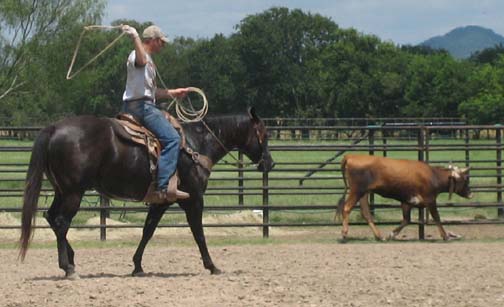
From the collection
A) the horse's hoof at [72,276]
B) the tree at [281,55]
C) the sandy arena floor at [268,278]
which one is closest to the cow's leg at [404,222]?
the sandy arena floor at [268,278]

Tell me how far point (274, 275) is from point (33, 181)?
2.50 metres

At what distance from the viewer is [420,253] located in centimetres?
1192

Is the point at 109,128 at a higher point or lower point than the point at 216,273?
higher

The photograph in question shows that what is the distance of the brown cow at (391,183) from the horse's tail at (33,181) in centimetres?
649

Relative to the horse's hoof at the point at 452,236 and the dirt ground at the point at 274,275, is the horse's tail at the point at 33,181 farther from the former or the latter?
the horse's hoof at the point at 452,236

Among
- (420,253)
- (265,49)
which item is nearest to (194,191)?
(420,253)

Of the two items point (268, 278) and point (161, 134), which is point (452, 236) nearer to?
point (268, 278)

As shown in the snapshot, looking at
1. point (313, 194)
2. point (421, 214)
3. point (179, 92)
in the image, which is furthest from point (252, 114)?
point (313, 194)

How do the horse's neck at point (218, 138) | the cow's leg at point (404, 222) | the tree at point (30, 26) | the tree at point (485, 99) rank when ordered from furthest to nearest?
1. the tree at point (485, 99)
2. the tree at point (30, 26)
3. the cow's leg at point (404, 222)
4. the horse's neck at point (218, 138)

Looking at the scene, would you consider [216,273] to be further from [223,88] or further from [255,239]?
[223,88]

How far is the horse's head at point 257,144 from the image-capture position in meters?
10.0

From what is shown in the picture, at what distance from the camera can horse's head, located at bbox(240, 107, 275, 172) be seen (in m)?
10.0

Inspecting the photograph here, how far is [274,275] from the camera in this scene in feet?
30.3

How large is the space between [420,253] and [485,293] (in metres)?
3.70
